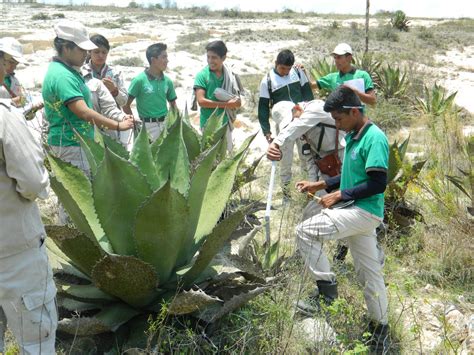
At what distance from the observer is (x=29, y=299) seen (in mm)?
2391

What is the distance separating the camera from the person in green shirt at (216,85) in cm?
556

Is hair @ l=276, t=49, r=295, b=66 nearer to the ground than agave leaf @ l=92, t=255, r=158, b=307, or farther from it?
farther from it

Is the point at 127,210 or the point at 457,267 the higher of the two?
the point at 127,210

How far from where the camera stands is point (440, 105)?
9031mm

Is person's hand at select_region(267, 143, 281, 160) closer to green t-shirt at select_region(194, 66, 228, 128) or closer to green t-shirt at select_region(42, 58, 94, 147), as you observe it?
green t-shirt at select_region(42, 58, 94, 147)

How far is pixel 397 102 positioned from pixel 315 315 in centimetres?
804

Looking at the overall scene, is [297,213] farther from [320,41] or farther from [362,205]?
[320,41]

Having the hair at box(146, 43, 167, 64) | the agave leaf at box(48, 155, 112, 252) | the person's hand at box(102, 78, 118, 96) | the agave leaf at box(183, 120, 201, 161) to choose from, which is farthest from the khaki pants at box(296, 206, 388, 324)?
the hair at box(146, 43, 167, 64)

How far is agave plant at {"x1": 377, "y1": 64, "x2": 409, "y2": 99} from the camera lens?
34.2 feet

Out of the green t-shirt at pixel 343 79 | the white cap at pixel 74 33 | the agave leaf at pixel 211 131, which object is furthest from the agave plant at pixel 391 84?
the white cap at pixel 74 33

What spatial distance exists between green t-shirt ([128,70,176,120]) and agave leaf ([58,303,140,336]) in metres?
3.26

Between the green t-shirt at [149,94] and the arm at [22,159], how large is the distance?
3406 mm

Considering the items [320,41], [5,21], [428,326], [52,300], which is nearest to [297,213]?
[428,326]

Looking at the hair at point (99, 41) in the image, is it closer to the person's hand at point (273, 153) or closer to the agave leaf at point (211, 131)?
the agave leaf at point (211, 131)
